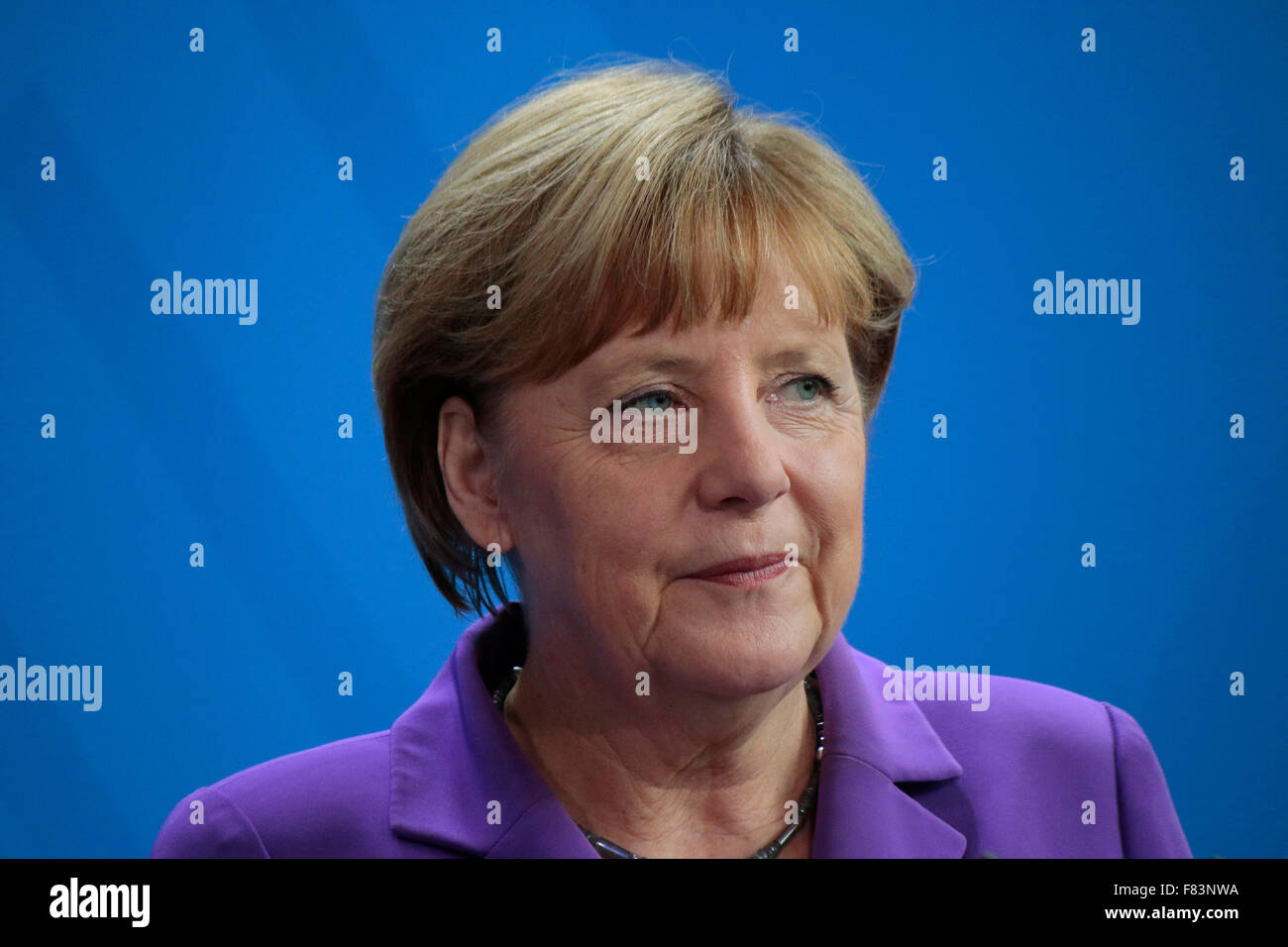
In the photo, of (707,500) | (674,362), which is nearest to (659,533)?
(707,500)

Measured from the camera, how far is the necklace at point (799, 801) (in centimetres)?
174

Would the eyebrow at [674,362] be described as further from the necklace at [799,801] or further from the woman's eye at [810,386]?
the necklace at [799,801]

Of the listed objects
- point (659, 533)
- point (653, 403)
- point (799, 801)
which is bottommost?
point (799, 801)

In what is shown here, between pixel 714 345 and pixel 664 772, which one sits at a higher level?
pixel 714 345

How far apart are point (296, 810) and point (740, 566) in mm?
635

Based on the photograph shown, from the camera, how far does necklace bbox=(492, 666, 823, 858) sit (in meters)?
1.74

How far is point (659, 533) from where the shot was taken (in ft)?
5.22

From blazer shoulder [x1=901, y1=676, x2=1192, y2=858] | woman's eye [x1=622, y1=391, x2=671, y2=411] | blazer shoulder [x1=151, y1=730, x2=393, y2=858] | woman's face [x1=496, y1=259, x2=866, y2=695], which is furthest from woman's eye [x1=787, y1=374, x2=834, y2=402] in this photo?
blazer shoulder [x1=151, y1=730, x2=393, y2=858]

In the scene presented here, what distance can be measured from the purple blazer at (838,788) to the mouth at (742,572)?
32cm

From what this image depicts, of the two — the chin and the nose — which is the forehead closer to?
the nose

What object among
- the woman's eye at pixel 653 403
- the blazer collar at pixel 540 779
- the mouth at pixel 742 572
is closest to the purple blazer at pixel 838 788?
the blazer collar at pixel 540 779

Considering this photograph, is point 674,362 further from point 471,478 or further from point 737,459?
point 471,478

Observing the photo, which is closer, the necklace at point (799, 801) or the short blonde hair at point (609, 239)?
the short blonde hair at point (609, 239)
